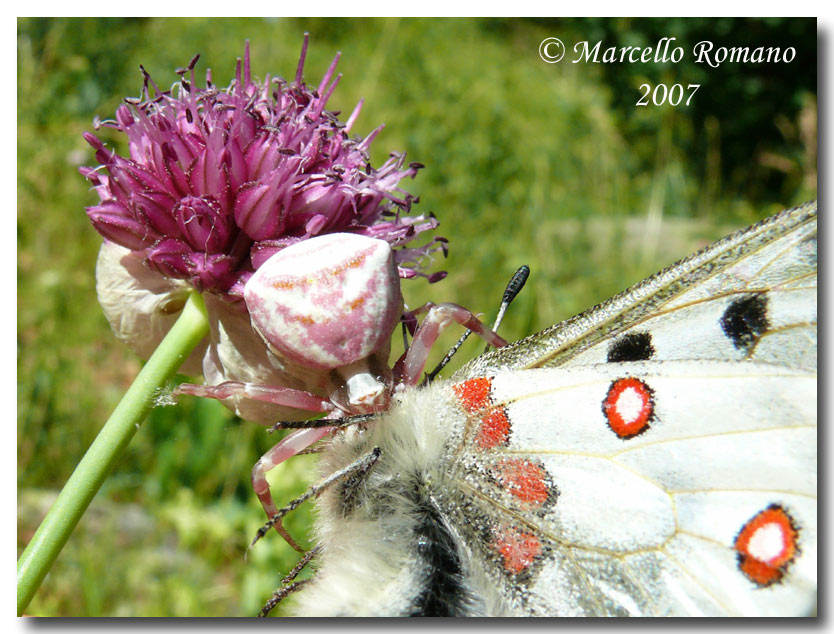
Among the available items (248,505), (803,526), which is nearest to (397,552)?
(803,526)

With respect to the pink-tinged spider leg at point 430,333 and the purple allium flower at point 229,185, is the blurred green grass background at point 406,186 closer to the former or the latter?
the pink-tinged spider leg at point 430,333

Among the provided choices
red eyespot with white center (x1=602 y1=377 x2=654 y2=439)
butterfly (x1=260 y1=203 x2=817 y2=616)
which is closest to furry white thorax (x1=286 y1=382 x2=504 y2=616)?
butterfly (x1=260 y1=203 x2=817 y2=616)

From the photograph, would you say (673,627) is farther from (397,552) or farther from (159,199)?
(159,199)

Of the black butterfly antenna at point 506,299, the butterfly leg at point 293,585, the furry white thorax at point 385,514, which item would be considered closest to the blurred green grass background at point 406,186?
the black butterfly antenna at point 506,299

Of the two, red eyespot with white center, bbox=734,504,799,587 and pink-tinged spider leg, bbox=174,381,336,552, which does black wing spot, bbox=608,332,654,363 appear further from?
pink-tinged spider leg, bbox=174,381,336,552
